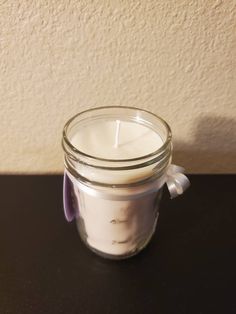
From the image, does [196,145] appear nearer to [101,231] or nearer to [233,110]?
[233,110]

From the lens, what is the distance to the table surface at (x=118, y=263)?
0.36m

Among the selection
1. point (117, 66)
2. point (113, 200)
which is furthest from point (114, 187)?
point (117, 66)

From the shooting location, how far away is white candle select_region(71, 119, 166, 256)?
343mm

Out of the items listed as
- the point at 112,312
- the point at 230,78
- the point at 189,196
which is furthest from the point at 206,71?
the point at 112,312

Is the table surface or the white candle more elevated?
the white candle

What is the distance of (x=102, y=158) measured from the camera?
337 millimetres

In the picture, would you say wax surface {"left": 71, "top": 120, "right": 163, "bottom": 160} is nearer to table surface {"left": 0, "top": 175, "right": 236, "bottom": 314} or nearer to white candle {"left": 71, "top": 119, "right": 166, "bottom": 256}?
white candle {"left": 71, "top": 119, "right": 166, "bottom": 256}

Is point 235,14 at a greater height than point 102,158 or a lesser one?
greater

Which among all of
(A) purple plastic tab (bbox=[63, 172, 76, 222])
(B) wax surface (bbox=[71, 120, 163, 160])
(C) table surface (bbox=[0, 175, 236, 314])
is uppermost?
(B) wax surface (bbox=[71, 120, 163, 160])

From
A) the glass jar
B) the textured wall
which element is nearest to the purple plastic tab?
the glass jar

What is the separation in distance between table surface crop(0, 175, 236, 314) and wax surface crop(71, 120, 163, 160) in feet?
0.44

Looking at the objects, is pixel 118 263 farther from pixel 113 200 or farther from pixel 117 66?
pixel 117 66

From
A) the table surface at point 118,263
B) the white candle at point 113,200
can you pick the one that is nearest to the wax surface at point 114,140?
→ the white candle at point 113,200

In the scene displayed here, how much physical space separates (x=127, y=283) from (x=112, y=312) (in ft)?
0.13
